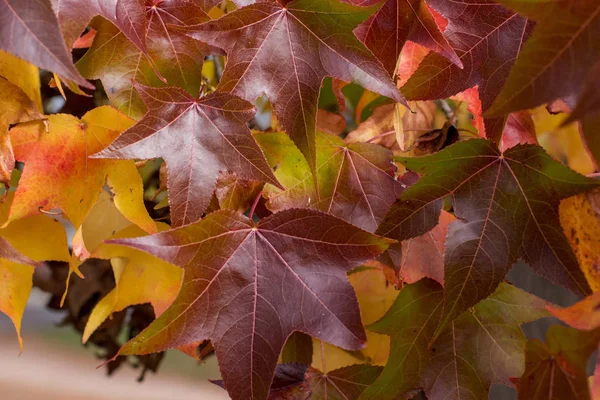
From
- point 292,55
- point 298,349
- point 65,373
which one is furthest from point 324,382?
point 65,373

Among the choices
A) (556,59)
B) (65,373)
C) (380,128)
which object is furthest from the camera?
(65,373)

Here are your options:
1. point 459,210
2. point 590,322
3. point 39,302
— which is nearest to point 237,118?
point 459,210

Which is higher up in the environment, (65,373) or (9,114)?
(9,114)

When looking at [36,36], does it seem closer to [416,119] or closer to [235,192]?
[235,192]

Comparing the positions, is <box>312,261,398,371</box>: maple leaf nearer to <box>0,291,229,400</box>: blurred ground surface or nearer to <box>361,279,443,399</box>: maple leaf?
<box>361,279,443,399</box>: maple leaf

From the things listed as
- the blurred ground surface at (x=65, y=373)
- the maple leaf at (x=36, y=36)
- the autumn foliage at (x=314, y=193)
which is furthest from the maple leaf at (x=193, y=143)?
the blurred ground surface at (x=65, y=373)
